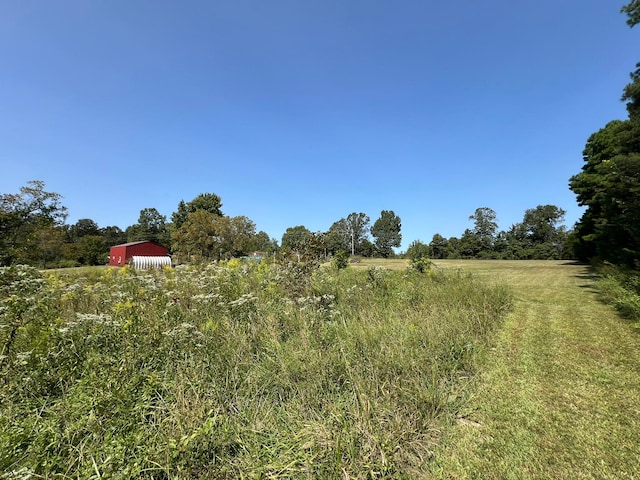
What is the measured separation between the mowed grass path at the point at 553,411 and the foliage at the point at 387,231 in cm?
6123

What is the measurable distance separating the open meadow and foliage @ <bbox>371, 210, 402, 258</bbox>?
61883 mm

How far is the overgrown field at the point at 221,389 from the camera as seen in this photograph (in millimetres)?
1856

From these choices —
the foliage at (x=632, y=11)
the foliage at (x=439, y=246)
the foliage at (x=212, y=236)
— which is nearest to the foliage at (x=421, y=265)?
the foliage at (x=632, y=11)

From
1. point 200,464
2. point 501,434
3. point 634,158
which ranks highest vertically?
point 634,158

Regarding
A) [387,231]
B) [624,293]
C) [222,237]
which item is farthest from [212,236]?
[387,231]

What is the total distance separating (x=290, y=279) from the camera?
5766 millimetres

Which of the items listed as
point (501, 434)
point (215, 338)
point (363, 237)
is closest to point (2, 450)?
point (215, 338)

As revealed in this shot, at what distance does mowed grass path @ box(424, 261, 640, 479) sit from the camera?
2.02 metres

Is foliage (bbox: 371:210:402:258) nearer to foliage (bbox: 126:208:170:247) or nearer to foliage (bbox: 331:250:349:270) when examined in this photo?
foliage (bbox: 126:208:170:247)

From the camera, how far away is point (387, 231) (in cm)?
6656

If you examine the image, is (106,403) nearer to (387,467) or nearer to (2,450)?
(2,450)

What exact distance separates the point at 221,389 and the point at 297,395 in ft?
2.21

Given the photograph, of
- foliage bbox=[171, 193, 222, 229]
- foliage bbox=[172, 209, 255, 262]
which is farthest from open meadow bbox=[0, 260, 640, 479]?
foliage bbox=[171, 193, 222, 229]

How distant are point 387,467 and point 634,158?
33.2 feet
